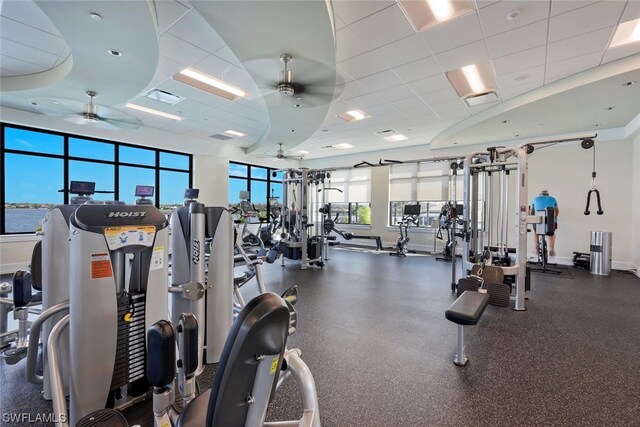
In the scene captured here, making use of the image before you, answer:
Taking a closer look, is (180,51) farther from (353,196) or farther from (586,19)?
(353,196)

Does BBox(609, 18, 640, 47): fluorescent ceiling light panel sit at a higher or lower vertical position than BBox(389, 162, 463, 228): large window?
higher

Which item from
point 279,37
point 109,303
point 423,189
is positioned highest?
point 279,37

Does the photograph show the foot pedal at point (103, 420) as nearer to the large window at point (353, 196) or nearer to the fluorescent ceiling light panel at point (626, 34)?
the fluorescent ceiling light panel at point (626, 34)

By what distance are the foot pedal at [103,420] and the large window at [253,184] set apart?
787 centimetres

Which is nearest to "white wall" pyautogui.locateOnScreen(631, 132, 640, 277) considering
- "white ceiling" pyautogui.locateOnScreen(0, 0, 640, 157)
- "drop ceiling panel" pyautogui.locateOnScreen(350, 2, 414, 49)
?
"white ceiling" pyautogui.locateOnScreen(0, 0, 640, 157)

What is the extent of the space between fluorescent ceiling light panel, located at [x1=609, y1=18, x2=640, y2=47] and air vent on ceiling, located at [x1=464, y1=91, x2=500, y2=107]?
161 cm

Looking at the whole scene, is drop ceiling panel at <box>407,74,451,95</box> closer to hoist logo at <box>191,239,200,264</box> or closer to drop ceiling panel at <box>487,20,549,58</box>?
drop ceiling panel at <box>487,20,549,58</box>

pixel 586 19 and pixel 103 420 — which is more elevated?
pixel 586 19

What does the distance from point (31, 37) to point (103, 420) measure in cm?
449

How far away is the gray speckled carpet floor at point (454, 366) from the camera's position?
180cm

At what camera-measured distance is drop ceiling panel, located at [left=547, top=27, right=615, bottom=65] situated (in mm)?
3229

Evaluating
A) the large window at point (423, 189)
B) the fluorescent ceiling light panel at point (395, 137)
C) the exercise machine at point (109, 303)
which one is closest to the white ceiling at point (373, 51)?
the fluorescent ceiling light panel at point (395, 137)

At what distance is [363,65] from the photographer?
13.4ft

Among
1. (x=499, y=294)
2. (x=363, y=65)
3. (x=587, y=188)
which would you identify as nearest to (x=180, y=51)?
(x=363, y=65)
